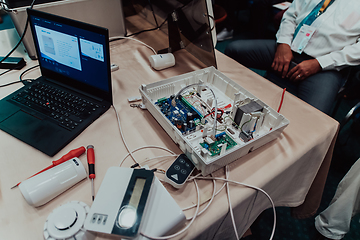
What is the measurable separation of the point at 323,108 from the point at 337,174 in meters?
0.62

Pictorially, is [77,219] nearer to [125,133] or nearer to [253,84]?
[125,133]

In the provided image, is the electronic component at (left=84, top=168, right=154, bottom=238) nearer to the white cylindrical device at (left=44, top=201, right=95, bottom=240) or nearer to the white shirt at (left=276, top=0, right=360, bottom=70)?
the white cylindrical device at (left=44, top=201, right=95, bottom=240)

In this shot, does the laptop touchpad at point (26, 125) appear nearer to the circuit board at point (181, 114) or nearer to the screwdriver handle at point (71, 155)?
the screwdriver handle at point (71, 155)

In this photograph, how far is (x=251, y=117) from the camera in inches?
25.8

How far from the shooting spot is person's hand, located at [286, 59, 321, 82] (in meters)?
1.22

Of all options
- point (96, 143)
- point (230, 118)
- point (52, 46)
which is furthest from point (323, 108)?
point (52, 46)

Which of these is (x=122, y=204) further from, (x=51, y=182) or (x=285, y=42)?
(x=285, y=42)

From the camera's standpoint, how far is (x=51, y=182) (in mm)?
520

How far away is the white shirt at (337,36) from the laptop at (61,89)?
3.98ft

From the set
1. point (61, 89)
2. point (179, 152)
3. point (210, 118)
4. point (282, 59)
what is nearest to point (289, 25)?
point (282, 59)

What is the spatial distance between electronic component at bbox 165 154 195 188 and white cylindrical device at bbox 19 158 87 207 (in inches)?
9.3

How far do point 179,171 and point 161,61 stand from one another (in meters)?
0.60

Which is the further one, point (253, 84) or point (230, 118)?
point (253, 84)

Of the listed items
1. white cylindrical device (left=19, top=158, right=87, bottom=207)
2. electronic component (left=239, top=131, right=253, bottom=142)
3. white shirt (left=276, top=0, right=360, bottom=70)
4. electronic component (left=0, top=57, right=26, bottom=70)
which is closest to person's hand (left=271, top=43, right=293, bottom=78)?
white shirt (left=276, top=0, right=360, bottom=70)
